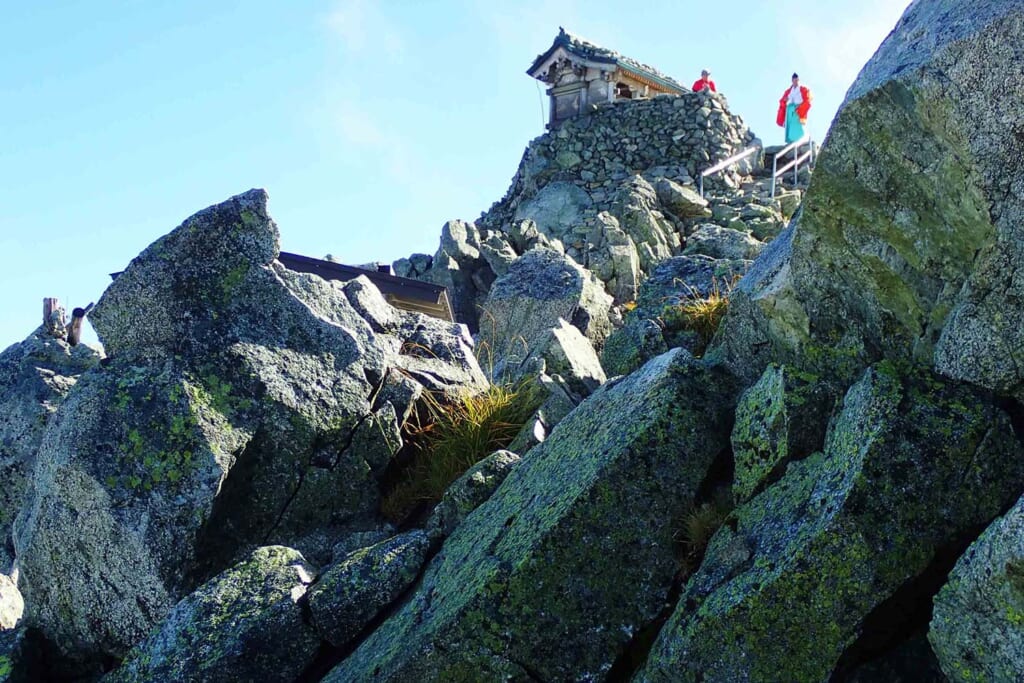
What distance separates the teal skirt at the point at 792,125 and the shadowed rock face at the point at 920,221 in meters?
38.5

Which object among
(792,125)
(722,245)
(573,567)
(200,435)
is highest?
(792,125)

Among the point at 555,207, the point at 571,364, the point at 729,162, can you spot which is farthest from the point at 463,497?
the point at 555,207

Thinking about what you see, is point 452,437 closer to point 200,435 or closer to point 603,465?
point 200,435

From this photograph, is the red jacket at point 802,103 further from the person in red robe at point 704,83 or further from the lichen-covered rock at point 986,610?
the lichen-covered rock at point 986,610

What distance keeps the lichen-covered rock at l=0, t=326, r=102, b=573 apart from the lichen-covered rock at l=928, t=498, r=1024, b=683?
1078 cm

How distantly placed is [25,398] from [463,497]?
26.5 ft

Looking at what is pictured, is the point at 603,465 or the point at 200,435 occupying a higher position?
the point at 200,435

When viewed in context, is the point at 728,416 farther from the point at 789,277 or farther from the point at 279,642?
the point at 279,642

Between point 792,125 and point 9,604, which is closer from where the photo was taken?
point 9,604

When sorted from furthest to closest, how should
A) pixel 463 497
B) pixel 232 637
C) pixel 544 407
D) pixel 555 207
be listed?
pixel 555 207 < pixel 544 407 < pixel 463 497 < pixel 232 637

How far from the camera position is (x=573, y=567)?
7.39m

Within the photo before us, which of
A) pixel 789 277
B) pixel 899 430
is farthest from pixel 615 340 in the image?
pixel 899 430

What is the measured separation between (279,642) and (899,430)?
15.5ft

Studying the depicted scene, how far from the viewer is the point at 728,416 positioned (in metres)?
8.25
